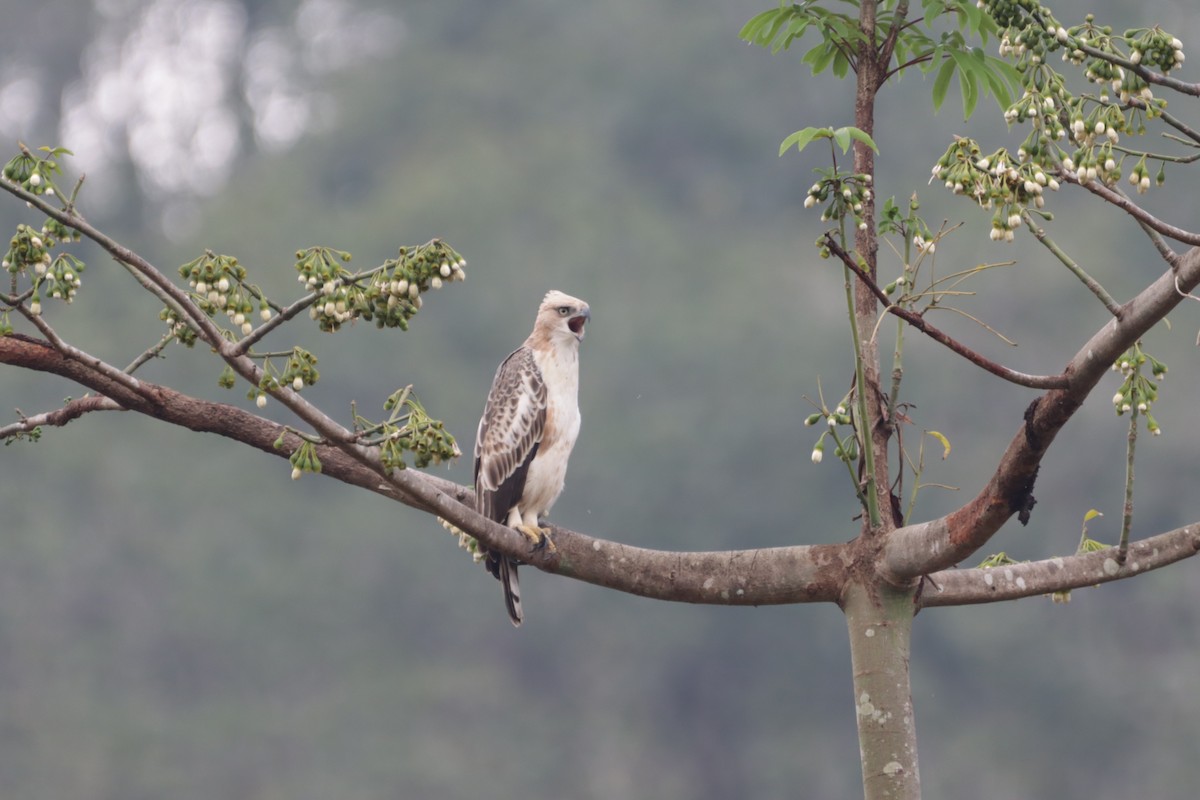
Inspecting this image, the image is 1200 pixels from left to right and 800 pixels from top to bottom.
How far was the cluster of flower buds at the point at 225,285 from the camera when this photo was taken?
4.05 meters

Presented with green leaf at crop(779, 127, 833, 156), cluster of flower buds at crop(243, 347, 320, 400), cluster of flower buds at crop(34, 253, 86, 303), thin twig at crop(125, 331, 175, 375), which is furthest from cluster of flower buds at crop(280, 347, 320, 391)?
green leaf at crop(779, 127, 833, 156)

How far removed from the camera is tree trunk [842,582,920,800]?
4.86 meters

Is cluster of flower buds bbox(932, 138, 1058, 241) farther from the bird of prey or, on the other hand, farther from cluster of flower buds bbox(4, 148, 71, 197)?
the bird of prey

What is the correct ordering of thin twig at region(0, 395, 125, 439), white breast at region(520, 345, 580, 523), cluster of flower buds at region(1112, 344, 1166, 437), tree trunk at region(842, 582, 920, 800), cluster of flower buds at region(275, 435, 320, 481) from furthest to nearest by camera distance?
white breast at region(520, 345, 580, 523), thin twig at region(0, 395, 125, 439), tree trunk at region(842, 582, 920, 800), cluster of flower buds at region(1112, 344, 1166, 437), cluster of flower buds at region(275, 435, 320, 481)

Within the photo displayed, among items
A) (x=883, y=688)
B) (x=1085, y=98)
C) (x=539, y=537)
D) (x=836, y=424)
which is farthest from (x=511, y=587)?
(x=1085, y=98)

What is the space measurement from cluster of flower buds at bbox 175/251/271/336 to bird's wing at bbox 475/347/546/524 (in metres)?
2.83

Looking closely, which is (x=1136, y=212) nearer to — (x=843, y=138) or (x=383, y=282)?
(x=843, y=138)

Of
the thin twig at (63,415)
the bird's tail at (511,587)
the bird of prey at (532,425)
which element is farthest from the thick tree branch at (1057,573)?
the thin twig at (63,415)

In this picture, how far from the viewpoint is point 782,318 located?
108ft

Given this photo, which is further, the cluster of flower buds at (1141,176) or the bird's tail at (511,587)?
the bird's tail at (511,587)

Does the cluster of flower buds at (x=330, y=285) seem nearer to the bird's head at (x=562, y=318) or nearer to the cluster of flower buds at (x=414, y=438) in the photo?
the cluster of flower buds at (x=414, y=438)

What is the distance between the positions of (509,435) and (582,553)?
6.00ft

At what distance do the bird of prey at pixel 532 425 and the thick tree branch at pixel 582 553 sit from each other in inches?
57.2

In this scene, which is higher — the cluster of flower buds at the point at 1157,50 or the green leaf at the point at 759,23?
the green leaf at the point at 759,23
